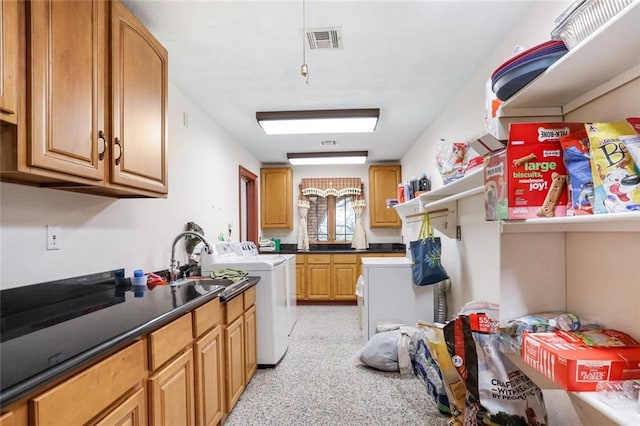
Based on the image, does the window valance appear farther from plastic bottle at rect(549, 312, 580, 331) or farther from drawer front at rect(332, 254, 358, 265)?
plastic bottle at rect(549, 312, 580, 331)

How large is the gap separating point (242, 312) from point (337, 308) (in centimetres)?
282

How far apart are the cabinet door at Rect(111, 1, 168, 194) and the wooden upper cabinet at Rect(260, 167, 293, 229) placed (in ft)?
11.8

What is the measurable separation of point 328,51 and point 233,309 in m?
1.83

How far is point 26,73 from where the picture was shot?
106 centimetres

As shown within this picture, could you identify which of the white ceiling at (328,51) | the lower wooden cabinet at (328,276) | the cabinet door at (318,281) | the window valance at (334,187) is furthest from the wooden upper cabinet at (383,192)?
the white ceiling at (328,51)

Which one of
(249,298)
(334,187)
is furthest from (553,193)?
(334,187)

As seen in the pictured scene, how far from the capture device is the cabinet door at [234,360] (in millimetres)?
2041

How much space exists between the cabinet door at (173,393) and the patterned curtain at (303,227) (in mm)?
3971

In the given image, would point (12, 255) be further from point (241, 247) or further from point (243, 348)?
point (241, 247)

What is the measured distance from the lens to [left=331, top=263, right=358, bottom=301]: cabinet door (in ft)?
16.8

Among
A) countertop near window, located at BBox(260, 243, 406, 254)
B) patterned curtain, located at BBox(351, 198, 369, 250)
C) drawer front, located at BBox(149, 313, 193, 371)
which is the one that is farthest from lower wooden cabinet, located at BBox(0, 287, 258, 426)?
patterned curtain, located at BBox(351, 198, 369, 250)

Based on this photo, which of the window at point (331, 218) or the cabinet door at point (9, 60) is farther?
the window at point (331, 218)

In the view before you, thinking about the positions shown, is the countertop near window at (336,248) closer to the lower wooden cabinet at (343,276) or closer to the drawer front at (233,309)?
the lower wooden cabinet at (343,276)

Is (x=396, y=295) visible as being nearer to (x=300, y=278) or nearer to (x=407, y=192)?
(x=407, y=192)
